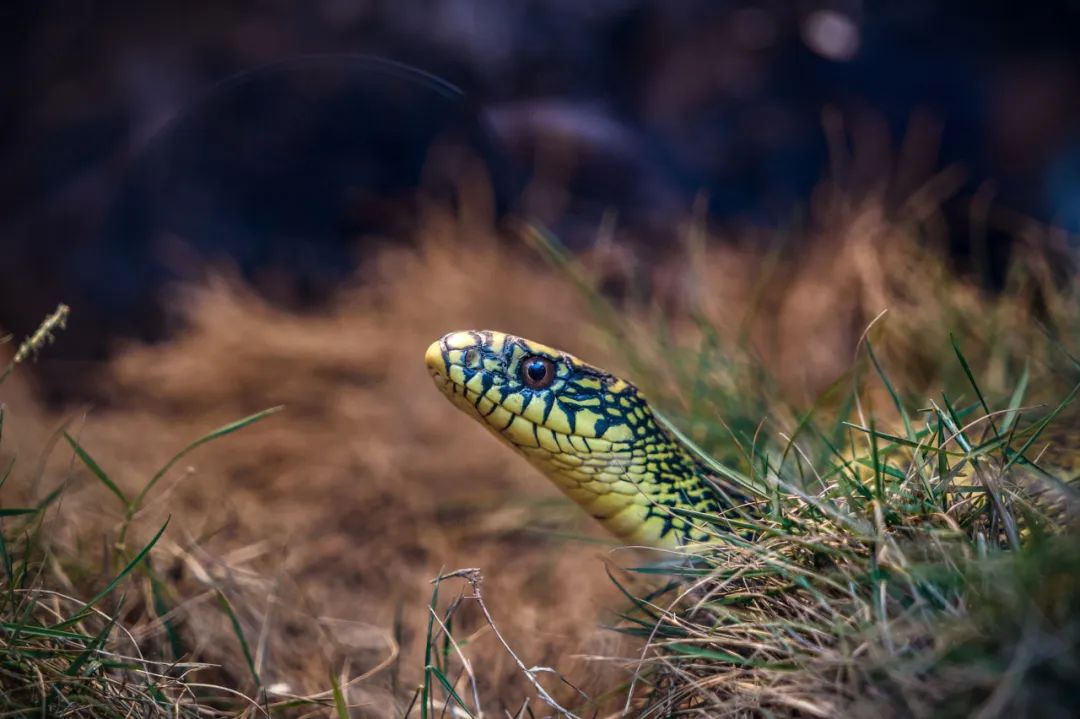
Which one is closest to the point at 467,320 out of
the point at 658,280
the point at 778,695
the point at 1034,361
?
the point at 658,280

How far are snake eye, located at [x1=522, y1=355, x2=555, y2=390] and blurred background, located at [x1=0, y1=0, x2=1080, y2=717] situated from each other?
3.77 feet

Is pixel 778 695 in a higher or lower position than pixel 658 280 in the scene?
lower

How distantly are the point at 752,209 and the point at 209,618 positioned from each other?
177 inches

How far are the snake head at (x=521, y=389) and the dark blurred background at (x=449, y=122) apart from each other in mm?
2228

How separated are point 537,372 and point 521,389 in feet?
0.28

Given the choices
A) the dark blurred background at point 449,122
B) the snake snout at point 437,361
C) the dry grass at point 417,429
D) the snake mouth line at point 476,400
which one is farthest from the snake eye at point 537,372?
the dark blurred background at point 449,122

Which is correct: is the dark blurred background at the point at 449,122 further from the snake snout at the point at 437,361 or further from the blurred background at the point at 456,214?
the snake snout at the point at 437,361

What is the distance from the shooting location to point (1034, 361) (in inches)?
129

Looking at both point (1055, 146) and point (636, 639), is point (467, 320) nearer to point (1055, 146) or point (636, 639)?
point (636, 639)

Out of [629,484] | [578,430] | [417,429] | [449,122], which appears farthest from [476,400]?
[449,122]

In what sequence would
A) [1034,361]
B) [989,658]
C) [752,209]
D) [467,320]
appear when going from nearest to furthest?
[989,658]
[1034,361]
[467,320]
[752,209]

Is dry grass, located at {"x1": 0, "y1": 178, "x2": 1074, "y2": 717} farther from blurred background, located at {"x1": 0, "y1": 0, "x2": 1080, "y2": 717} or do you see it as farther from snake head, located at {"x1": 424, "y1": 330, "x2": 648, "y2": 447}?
snake head, located at {"x1": 424, "y1": 330, "x2": 648, "y2": 447}

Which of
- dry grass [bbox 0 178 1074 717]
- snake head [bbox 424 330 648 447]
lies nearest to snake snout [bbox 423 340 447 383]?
snake head [bbox 424 330 648 447]

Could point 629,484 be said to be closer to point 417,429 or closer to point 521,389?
point 521,389
